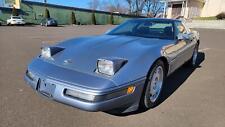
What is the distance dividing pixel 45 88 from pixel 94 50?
0.90 m

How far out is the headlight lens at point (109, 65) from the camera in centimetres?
298


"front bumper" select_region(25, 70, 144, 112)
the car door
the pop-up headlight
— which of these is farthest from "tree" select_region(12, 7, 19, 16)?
"front bumper" select_region(25, 70, 144, 112)

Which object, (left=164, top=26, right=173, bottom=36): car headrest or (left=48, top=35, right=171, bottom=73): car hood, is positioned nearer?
(left=48, top=35, right=171, bottom=73): car hood

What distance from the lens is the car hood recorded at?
3.24 meters

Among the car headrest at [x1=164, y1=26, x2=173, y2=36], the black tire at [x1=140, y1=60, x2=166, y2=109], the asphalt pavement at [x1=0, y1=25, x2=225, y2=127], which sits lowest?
the asphalt pavement at [x1=0, y1=25, x2=225, y2=127]

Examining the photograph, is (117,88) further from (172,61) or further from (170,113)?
(172,61)

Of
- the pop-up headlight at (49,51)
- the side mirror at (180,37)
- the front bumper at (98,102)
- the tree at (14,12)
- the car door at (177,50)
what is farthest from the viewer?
the tree at (14,12)

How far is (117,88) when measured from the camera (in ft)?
9.39

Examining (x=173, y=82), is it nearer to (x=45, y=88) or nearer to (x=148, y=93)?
(x=148, y=93)

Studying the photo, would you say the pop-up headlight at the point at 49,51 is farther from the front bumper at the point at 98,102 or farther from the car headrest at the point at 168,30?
the car headrest at the point at 168,30

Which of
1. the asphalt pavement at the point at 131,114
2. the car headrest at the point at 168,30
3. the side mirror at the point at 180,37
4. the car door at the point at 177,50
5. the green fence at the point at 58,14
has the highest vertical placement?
the green fence at the point at 58,14

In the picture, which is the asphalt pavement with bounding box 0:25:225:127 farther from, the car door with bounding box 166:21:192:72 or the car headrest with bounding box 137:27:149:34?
the car headrest with bounding box 137:27:149:34

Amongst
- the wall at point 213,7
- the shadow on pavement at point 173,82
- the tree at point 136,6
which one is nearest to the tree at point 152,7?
the tree at point 136,6

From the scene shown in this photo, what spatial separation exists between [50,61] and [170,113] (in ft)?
6.13
